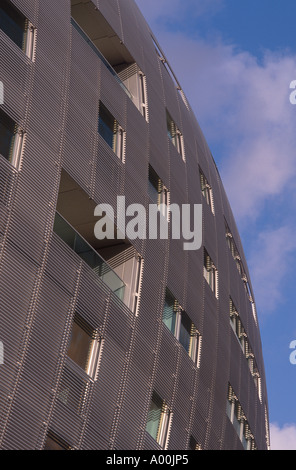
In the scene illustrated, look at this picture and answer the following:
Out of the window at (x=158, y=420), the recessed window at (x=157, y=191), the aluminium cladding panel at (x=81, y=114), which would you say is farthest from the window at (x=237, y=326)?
the aluminium cladding panel at (x=81, y=114)

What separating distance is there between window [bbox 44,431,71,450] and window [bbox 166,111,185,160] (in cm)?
1685

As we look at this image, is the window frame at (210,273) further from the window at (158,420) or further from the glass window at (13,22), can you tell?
the glass window at (13,22)

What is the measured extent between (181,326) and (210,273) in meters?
6.22

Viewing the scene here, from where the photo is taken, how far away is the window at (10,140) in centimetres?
2114

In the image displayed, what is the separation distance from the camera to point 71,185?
2422cm

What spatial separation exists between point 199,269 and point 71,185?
35.1 ft

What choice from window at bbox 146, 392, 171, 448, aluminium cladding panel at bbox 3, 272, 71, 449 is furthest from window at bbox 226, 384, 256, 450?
aluminium cladding panel at bbox 3, 272, 71, 449

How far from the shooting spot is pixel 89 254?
24.2 metres

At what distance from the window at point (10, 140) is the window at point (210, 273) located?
50.6ft

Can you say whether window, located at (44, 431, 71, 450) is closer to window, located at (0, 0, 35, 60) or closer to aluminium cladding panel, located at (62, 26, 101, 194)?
aluminium cladding panel, located at (62, 26, 101, 194)

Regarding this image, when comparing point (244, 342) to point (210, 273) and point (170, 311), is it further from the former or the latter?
point (170, 311)

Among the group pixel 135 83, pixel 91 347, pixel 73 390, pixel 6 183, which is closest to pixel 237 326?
pixel 135 83
